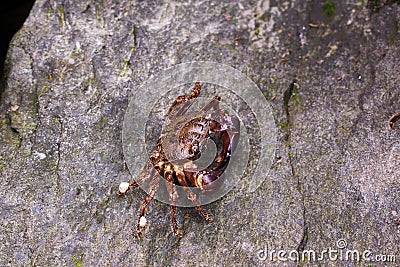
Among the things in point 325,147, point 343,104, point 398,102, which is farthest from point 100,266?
point 398,102

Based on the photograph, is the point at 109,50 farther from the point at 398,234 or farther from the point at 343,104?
the point at 398,234

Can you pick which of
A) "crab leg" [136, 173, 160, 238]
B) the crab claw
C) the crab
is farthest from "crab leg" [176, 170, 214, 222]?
the crab claw

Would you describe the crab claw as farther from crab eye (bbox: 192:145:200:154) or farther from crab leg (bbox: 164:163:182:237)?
crab eye (bbox: 192:145:200:154)

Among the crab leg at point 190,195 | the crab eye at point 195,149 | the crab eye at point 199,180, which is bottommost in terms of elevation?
the crab leg at point 190,195

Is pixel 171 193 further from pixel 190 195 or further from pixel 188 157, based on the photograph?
pixel 188 157

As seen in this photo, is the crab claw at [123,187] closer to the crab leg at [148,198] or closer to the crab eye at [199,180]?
the crab leg at [148,198]

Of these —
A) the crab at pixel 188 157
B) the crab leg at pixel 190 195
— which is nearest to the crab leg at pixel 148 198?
the crab at pixel 188 157
